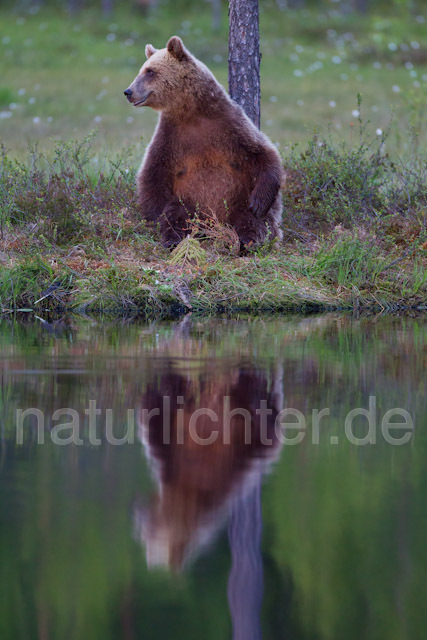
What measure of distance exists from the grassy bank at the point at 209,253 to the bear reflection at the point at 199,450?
293 cm

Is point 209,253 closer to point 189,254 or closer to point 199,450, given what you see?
point 189,254

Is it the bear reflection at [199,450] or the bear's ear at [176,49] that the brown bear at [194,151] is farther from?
the bear reflection at [199,450]

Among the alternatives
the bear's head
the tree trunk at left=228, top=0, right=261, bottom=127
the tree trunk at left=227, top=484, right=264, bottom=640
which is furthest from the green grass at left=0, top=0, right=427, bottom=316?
the tree trunk at left=227, top=484, right=264, bottom=640

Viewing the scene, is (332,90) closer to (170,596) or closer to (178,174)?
(178,174)

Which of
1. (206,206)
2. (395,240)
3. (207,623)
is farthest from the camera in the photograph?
(395,240)

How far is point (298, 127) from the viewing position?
887 inches

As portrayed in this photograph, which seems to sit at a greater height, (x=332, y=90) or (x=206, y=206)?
(x=332, y=90)

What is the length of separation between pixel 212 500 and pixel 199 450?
2.04ft

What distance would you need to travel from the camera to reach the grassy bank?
28.5 ft

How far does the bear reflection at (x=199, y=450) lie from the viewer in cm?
336

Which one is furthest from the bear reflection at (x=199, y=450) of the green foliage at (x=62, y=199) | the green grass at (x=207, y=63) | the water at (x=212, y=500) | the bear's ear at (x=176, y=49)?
the green grass at (x=207, y=63)

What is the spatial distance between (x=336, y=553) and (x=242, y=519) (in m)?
0.36

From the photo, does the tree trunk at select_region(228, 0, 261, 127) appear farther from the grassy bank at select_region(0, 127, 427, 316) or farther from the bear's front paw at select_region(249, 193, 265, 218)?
the bear's front paw at select_region(249, 193, 265, 218)

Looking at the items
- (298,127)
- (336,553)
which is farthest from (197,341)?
(298,127)
